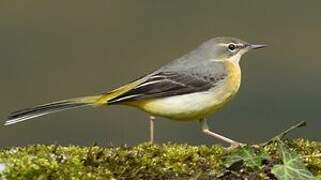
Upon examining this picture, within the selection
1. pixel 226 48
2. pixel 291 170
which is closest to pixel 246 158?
pixel 291 170

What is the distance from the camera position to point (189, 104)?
6078 millimetres

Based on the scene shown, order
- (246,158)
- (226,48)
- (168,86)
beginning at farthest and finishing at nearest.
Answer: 1. (226,48)
2. (168,86)
3. (246,158)

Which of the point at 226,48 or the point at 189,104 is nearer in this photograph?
the point at 189,104

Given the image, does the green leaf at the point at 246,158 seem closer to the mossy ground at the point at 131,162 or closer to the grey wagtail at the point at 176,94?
the mossy ground at the point at 131,162

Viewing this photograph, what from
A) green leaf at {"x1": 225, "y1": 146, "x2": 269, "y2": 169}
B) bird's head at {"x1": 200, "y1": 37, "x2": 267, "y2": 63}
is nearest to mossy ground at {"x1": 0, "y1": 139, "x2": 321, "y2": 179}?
green leaf at {"x1": 225, "y1": 146, "x2": 269, "y2": 169}

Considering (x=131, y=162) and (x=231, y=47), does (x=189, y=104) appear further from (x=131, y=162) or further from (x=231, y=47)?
(x=131, y=162)

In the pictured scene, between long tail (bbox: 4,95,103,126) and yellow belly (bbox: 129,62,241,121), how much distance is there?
292mm

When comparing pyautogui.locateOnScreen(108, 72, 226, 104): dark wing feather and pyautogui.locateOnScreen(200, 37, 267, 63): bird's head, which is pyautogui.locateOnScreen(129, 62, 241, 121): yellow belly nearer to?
pyautogui.locateOnScreen(108, 72, 226, 104): dark wing feather

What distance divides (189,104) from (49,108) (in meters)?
0.93

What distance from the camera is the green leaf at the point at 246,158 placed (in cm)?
397

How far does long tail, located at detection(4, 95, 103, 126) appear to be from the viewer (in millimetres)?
5742

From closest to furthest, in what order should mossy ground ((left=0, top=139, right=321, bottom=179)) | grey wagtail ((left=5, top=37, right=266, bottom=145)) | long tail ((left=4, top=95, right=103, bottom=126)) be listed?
mossy ground ((left=0, top=139, right=321, bottom=179)) → long tail ((left=4, top=95, right=103, bottom=126)) → grey wagtail ((left=5, top=37, right=266, bottom=145))

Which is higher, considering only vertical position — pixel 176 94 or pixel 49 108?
pixel 176 94

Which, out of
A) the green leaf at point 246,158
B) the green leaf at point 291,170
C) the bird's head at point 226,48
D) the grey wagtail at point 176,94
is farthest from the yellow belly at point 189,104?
the green leaf at point 291,170
